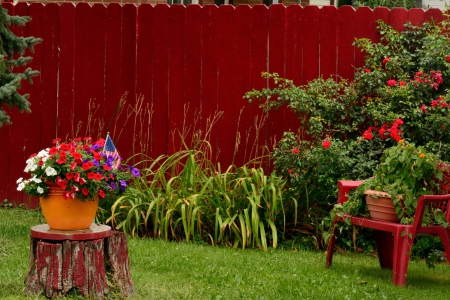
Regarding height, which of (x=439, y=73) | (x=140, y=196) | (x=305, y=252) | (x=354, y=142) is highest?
(x=439, y=73)

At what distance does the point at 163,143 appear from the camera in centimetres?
829

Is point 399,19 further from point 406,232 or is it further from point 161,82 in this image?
point 406,232

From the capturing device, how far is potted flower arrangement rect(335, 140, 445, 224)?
5.61 m

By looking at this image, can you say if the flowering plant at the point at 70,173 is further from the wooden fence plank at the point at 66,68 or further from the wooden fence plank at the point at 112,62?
the wooden fence plank at the point at 66,68

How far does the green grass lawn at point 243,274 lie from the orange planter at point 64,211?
0.47 meters

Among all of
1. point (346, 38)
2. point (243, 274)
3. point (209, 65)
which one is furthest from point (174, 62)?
point (243, 274)

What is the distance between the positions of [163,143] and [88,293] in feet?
12.1

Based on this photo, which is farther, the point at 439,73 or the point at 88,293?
the point at 439,73

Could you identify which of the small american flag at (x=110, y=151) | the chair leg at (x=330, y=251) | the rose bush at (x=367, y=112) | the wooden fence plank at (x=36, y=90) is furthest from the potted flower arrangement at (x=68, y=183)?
the wooden fence plank at (x=36, y=90)

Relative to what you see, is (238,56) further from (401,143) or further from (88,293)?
(88,293)

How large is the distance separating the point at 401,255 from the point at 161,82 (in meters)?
3.79

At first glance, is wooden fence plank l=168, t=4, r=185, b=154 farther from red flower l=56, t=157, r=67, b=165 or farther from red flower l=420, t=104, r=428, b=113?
red flower l=56, t=157, r=67, b=165

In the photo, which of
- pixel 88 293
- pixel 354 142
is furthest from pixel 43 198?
pixel 354 142

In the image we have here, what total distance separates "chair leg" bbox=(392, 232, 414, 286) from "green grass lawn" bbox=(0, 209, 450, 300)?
78 millimetres
